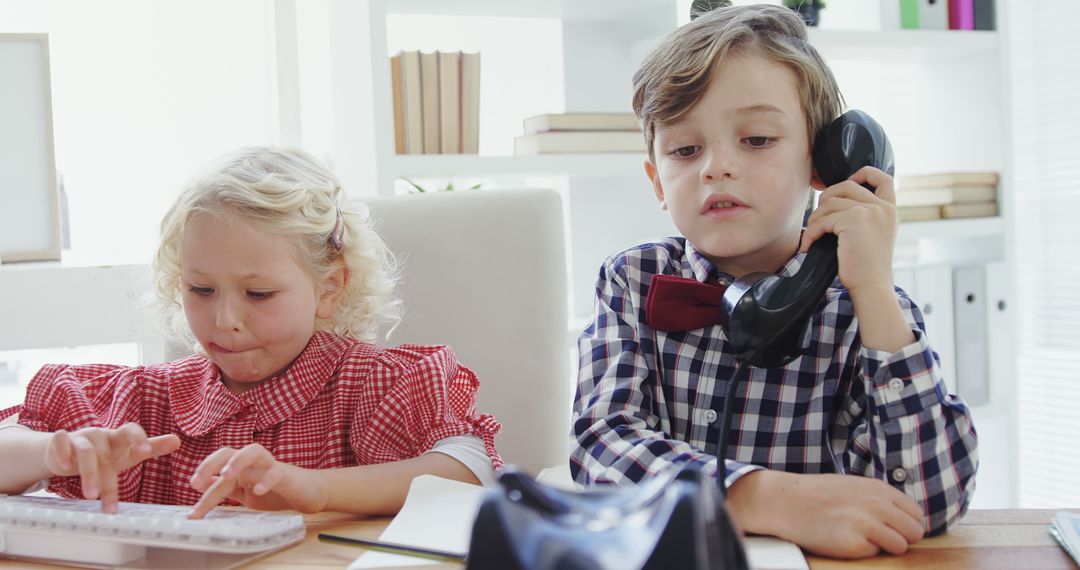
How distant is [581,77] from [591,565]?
6.91 feet

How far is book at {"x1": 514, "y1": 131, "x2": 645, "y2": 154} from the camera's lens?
6.95ft

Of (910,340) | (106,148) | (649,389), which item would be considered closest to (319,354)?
(649,389)

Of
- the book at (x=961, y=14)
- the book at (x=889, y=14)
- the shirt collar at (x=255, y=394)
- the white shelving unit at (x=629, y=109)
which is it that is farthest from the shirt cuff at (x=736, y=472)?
the book at (x=961, y=14)

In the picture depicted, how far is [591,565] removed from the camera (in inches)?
14.8

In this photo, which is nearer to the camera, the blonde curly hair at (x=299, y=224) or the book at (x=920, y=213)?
the blonde curly hair at (x=299, y=224)

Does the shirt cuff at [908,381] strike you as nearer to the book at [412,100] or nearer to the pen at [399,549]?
the pen at [399,549]

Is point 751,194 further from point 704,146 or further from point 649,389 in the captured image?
point 649,389

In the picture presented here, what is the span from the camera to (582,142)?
2137 millimetres

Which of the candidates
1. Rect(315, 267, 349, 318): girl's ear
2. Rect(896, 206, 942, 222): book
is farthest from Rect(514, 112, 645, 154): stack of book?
Rect(315, 267, 349, 318): girl's ear

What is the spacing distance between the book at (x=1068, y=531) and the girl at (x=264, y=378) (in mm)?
583

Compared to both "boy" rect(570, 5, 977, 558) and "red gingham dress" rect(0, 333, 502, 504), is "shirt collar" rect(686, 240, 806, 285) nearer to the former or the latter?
"boy" rect(570, 5, 977, 558)

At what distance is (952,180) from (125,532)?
2336 millimetres

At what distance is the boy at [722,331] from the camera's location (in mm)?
871

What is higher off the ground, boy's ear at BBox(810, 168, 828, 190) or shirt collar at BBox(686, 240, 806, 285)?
boy's ear at BBox(810, 168, 828, 190)
